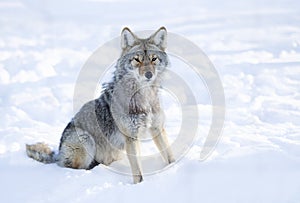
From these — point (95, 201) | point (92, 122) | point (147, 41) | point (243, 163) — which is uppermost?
point (147, 41)

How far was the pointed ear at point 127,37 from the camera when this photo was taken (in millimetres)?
7348

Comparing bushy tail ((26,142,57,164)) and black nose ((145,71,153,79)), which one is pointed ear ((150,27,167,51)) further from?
bushy tail ((26,142,57,164))

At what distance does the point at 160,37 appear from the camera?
7.41 meters

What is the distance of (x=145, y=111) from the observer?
7.28 metres

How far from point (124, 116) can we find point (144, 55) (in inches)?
36.3

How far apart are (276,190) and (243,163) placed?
0.80m

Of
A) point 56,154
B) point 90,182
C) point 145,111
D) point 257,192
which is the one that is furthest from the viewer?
point 56,154

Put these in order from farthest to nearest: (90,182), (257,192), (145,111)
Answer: (145,111), (90,182), (257,192)

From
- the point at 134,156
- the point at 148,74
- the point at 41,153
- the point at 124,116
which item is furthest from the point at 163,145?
the point at 41,153

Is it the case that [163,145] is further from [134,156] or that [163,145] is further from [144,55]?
[144,55]

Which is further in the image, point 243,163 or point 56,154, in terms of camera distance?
point 56,154

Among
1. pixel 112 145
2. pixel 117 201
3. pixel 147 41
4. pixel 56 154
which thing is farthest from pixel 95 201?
pixel 147 41

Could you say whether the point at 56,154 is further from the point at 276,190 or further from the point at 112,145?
the point at 276,190

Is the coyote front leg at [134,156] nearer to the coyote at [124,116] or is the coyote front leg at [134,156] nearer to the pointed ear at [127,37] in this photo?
the coyote at [124,116]
